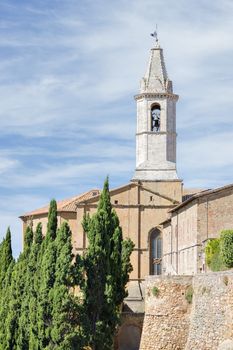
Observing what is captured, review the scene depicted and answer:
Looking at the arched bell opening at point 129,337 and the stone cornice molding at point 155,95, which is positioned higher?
the stone cornice molding at point 155,95

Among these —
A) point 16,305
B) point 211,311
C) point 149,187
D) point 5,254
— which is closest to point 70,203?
point 149,187

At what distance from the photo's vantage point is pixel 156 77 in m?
75.8

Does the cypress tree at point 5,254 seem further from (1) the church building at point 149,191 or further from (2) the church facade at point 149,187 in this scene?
(2) the church facade at point 149,187

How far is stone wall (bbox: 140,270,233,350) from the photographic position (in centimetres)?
3638

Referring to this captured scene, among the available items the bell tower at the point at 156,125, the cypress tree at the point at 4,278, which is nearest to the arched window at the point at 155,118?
the bell tower at the point at 156,125

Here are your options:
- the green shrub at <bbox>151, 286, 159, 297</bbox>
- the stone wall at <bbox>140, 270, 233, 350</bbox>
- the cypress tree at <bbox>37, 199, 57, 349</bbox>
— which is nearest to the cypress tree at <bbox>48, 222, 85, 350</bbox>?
the cypress tree at <bbox>37, 199, 57, 349</bbox>

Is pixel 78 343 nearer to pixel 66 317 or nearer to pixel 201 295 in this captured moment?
pixel 66 317

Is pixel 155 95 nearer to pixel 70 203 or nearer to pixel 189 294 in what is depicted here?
pixel 70 203

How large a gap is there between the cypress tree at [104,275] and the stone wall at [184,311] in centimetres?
358

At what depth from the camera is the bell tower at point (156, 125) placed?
75.4 metres

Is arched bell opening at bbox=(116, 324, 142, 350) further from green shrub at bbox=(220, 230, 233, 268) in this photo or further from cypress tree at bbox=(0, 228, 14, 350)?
green shrub at bbox=(220, 230, 233, 268)

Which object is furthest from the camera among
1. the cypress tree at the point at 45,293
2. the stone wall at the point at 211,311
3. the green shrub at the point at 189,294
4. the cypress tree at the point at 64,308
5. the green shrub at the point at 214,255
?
the green shrub at the point at 214,255

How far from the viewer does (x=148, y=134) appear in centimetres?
7538

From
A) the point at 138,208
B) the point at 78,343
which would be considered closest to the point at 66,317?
the point at 78,343
